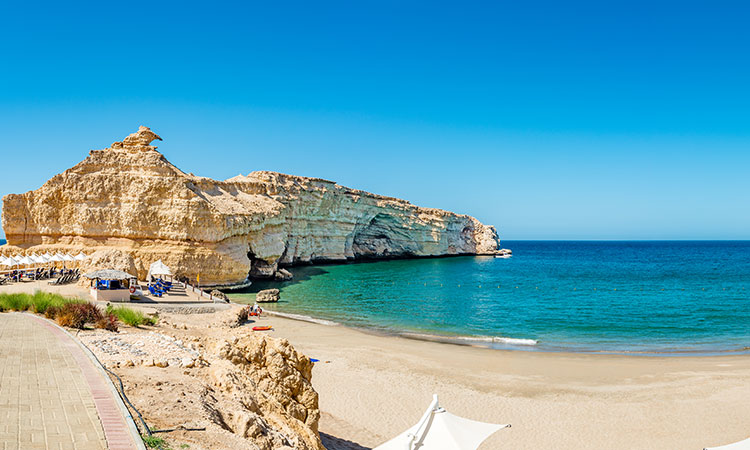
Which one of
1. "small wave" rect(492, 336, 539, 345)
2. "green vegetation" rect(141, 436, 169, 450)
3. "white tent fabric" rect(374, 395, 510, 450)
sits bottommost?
"small wave" rect(492, 336, 539, 345)

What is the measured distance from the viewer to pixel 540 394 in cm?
1566

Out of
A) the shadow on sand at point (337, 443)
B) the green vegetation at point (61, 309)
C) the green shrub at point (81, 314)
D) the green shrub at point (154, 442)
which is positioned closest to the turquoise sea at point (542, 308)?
the shadow on sand at point (337, 443)

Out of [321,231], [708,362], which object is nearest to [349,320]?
[708,362]

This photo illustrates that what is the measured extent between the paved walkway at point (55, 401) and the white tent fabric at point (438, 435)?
4.16 metres

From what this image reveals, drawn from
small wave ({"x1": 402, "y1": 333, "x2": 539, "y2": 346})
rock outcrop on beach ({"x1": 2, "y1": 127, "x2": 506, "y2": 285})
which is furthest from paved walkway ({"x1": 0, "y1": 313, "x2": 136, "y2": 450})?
rock outcrop on beach ({"x1": 2, "y1": 127, "x2": 506, "y2": 285})

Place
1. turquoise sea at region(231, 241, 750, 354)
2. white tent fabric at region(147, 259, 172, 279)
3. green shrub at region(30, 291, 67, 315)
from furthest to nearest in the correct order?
white tent fabric at region(147, 259, 172, 279) → turquoise sea at region(231, 241, 750, 354) → green shrub at region(30, 291, 67, 315)

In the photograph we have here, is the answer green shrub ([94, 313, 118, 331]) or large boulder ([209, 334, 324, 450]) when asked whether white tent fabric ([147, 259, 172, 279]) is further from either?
large boulder ([209, 334, 324, 450])

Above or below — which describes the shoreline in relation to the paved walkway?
below

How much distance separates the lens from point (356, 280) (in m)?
50.6

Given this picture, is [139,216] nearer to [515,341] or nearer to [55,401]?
[515,341]

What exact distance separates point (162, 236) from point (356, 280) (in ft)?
67.1

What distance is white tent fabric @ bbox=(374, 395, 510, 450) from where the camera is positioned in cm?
760

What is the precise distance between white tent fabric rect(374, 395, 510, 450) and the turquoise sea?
16020 millimetres

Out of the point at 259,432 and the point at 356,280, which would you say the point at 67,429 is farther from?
the point at 356,280
